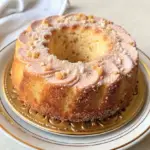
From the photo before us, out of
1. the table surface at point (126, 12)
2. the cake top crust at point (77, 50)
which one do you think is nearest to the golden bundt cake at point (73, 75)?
the cake top crust at point (77, 50)

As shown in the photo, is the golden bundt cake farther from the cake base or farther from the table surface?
the table surface

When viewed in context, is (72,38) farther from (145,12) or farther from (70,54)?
(145,12)

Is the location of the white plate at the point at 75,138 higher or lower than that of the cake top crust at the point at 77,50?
lower

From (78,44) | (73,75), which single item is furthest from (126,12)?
(73,75)

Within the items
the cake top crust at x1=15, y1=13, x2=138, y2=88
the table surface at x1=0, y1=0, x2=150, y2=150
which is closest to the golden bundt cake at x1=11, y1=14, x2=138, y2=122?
the cake top crust at x1=15, y1=13, x2=138, y2=88

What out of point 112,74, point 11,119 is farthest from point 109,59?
point 11,119

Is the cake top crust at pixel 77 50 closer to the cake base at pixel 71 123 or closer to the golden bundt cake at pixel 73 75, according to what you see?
the golden bundt cake at pixel 73 75
